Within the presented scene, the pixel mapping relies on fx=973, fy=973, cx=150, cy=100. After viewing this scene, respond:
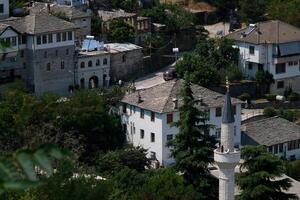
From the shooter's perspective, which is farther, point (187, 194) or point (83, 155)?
point (83, 155)

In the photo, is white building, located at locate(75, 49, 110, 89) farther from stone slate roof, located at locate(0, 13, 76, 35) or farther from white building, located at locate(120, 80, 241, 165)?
white building, located at locate(120, 80, 241, 165)

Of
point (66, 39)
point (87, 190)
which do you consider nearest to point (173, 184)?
point (87, 190)

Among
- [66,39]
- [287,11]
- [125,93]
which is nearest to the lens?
[125,93]

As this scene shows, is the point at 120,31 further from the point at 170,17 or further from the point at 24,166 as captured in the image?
the point at 24,166

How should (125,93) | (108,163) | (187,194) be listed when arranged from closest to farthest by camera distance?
(187,194) < (108,163) < (125,93)

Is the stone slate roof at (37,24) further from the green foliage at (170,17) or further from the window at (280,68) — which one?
the window at (280,68)

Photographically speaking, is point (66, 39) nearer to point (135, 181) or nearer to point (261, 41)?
point (261, 41)

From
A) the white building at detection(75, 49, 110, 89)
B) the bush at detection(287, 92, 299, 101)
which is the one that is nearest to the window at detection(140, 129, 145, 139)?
the white building at detection(75, 49, 110, 89)
